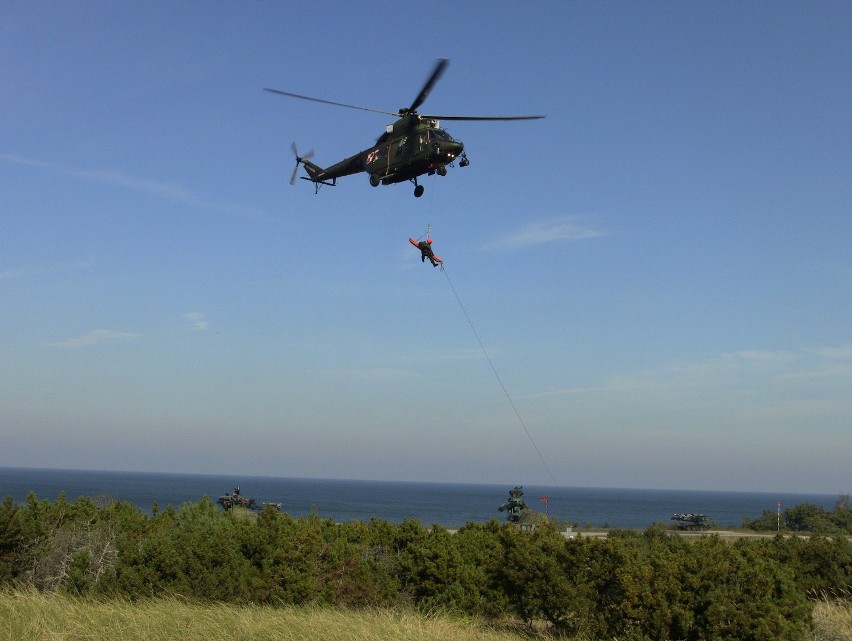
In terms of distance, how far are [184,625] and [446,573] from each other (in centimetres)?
1264

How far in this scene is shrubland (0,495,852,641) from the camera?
18.7m

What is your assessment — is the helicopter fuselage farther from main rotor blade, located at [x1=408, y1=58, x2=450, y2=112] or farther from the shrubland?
the shrubland

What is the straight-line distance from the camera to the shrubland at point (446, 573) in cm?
1872

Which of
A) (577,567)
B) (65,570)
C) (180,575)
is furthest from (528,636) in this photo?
(65,570)

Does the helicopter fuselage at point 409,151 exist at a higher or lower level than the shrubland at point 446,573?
higher

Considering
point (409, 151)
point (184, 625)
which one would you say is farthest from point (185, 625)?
point (409, 151)

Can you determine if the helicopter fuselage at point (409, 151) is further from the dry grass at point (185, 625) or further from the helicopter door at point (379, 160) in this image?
the dry grass at point (185, 625)

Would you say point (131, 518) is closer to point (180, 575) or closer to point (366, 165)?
point (180, 575)

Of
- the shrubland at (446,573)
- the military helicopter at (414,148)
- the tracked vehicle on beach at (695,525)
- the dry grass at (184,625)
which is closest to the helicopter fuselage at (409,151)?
the military helicopter at (414,148)

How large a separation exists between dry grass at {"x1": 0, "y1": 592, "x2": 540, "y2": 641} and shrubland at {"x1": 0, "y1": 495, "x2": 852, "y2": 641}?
10.7 ft

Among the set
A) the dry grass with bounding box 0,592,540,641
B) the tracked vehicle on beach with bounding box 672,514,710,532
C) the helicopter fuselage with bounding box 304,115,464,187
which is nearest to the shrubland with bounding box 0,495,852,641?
the dry grass with bounding box 0,592,540,641

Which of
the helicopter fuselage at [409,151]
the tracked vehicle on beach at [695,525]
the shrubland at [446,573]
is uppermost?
the helicopter fuselage at [409,151]

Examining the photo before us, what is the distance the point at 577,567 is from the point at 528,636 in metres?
2.59

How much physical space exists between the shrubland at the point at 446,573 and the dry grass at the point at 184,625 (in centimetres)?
326
